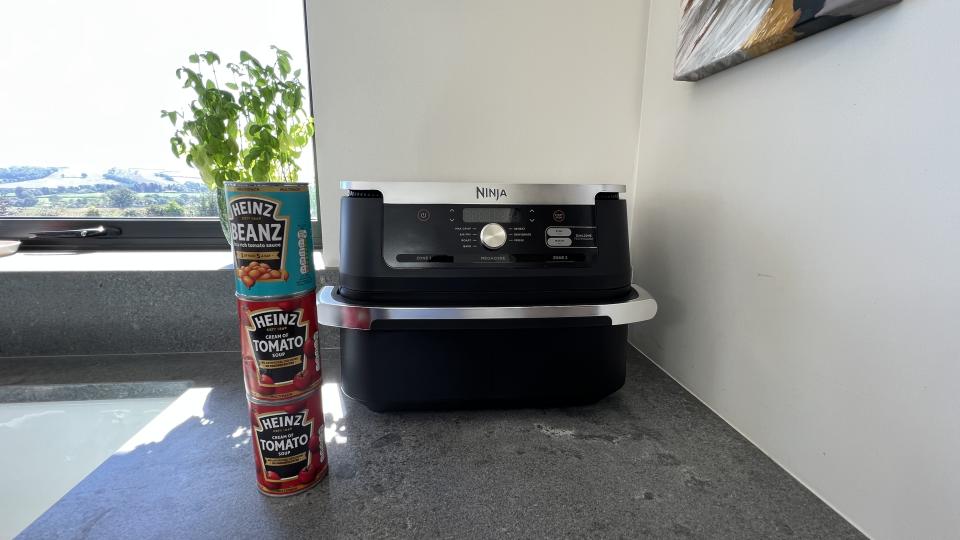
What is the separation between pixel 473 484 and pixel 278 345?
252mm

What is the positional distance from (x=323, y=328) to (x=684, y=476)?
2.15 feet

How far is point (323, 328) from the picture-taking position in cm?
83

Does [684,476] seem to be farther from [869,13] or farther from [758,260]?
[869,13]

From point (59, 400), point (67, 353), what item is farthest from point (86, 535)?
point (67, 353)

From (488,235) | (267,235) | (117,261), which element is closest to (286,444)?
(267,235)

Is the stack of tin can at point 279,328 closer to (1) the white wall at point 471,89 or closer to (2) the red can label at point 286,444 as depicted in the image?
(2) the red can label at point 286,444

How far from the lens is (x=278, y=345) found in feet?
1.35

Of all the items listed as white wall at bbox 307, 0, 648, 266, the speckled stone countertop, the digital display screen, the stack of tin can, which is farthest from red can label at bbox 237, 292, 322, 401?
white wall at bbox 307, 0, 648, 266

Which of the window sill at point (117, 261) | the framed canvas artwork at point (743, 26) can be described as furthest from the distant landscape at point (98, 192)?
the framed canvas artwork at point (743, 26)

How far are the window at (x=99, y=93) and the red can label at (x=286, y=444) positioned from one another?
0.62 meters

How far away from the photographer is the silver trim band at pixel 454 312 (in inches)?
20.5

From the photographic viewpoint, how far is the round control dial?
1.80 feet

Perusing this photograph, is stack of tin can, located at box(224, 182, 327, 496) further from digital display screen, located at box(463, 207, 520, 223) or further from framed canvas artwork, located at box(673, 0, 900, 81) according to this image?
framed canvas artwork, located at box(673, 0, 900, 81)

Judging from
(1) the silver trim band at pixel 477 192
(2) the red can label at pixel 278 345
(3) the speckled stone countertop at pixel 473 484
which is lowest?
(3) the speckled stone countertop at pixel 473 484
